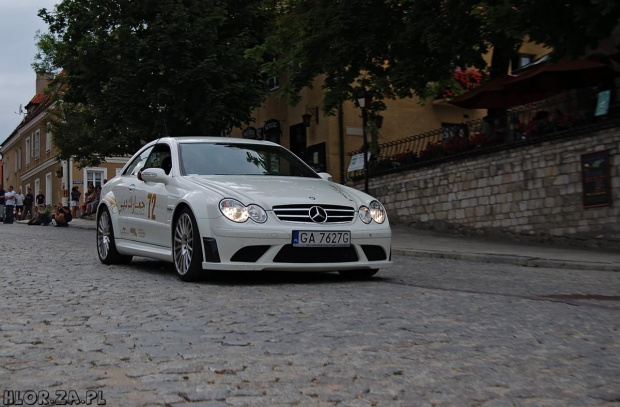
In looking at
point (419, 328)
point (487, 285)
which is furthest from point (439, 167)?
point (419, 328)

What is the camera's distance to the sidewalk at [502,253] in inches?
443

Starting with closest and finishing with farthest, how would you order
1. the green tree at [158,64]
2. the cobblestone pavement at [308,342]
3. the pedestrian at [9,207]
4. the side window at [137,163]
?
the cobblestone pavement at [308,342], the side window at [137,163], the green tree at [158,64], the pedestrian at [9,207]

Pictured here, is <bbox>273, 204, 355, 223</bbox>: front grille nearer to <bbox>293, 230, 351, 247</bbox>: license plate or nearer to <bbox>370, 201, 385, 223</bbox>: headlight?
<bbox>293, 230, 351, 247</bbox>: license plate

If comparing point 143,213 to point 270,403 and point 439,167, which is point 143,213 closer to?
point 270,403

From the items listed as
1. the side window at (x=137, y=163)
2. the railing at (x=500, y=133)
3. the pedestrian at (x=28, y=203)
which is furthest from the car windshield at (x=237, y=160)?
the pedestrian at (x=28, y=203)

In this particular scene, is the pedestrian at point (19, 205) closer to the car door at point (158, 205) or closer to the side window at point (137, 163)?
the side window at point (137, 163)

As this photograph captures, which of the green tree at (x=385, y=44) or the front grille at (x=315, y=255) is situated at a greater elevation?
the green tree at (x=385, y=44)

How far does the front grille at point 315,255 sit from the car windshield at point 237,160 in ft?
4.75

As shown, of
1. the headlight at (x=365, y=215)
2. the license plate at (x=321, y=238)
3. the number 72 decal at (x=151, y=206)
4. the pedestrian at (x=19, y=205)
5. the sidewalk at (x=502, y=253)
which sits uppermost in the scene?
the pedestrian at (x=19, y=205)

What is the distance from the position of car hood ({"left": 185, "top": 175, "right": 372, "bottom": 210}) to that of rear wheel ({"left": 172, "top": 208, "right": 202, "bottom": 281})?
1.29 ft

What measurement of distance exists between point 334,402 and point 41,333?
2.36 m

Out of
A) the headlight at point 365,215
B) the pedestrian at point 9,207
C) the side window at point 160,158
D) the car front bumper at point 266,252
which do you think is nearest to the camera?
the car front bumper at point 266,252

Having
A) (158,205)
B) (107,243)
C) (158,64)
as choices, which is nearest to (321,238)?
(158,205)

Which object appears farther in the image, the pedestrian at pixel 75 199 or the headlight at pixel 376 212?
the pedestrian at pixel 75 199
